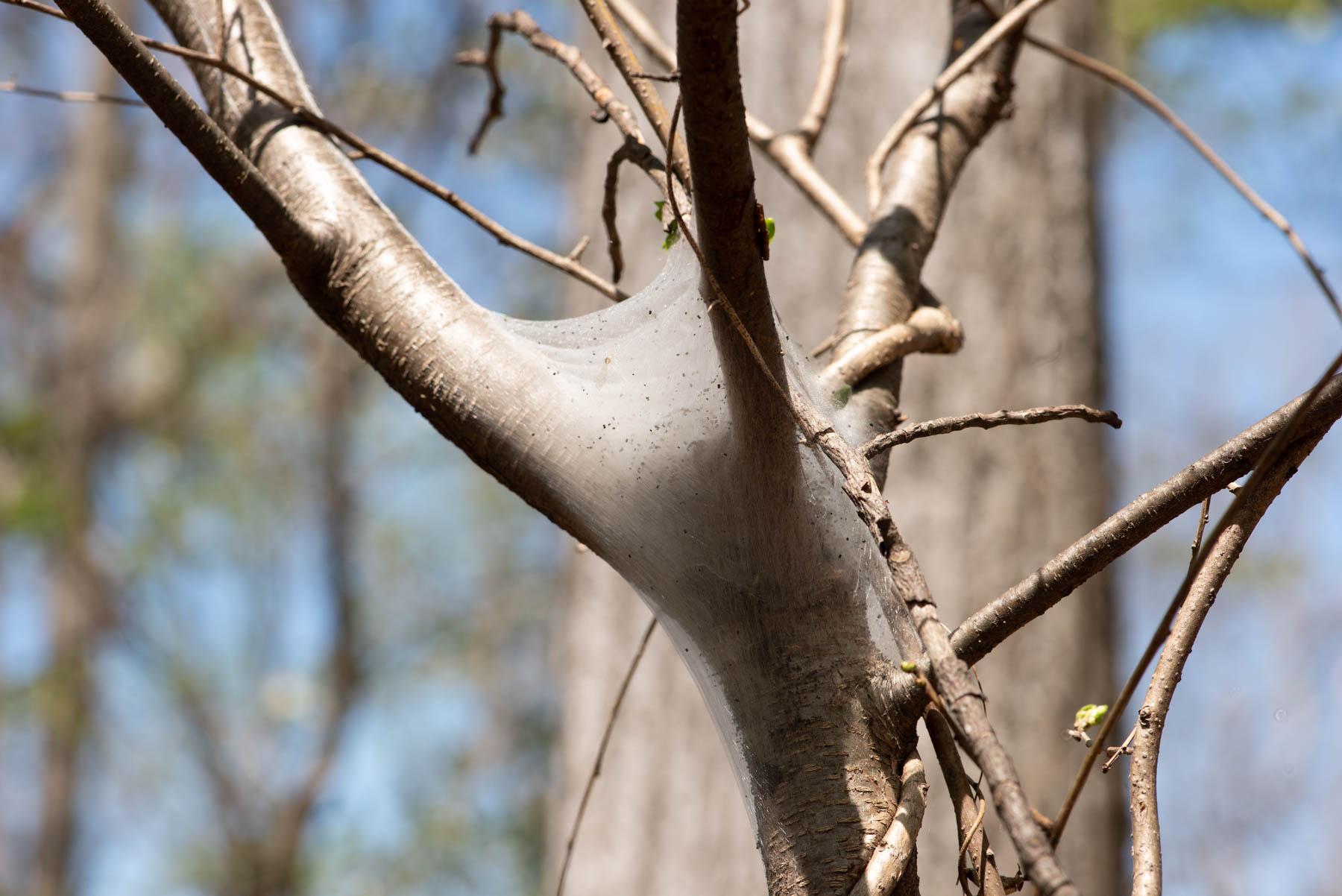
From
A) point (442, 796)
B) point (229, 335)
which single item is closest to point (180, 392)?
point (229, 335)

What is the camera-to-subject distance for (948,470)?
2672mm

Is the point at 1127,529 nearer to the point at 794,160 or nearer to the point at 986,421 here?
the point at 986,421

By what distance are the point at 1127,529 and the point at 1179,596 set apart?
104 millimetres

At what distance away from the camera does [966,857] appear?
2.69 ft

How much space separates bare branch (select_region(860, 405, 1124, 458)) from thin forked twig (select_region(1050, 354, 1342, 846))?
134mm

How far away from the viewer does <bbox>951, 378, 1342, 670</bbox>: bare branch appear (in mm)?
776

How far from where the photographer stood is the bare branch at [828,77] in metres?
1.51

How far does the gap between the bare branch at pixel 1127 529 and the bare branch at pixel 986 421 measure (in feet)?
0.22

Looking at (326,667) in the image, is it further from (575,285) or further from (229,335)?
(575,285)

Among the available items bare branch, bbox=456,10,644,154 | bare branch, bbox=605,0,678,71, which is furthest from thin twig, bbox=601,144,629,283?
bare branch, bbox=605,0,678,71

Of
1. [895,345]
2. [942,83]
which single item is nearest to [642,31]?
[942,83]

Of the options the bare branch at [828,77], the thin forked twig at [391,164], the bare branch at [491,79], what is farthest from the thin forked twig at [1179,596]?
the bare branch at [491,79]

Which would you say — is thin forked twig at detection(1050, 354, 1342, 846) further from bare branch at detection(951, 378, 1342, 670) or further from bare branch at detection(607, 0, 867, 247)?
bare branch at detection(607, 0, 867, 247)

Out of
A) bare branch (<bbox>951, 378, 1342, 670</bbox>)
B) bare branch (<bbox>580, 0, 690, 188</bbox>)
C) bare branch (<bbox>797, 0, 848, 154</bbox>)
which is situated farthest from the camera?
bare branch (<bbox>797, 0, 848, 154</bbox>)
